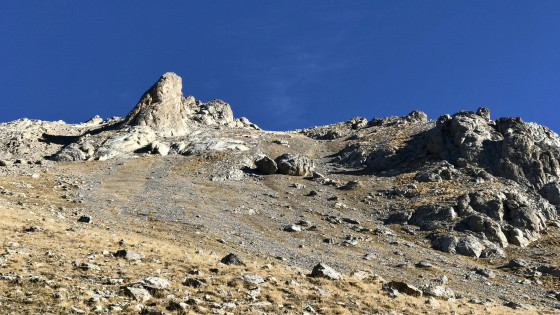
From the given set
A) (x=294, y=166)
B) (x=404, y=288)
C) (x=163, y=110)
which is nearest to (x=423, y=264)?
(x=404, y=288)

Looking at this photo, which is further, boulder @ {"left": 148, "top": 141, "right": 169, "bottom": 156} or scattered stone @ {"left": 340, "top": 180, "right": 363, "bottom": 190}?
boulder @ {"left": 148, "top": 141, "right": 169, "bottom": 156}

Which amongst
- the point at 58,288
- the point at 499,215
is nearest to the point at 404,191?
the point at 499,215

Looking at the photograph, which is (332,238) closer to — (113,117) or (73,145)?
(73,145)

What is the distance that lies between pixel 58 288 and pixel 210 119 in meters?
121

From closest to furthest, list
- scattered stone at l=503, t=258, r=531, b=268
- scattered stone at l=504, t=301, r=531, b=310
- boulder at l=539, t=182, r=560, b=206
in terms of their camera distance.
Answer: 1. scattered stone at l=504, t=301, r=531, b=310
2. scattered stone at l=503, t=258, r=531, b=268
3. boulder at l=539, t=182, r=560, b=206

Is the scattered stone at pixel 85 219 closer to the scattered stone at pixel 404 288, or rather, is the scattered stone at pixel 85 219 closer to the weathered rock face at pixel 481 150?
the scattered stone at pixel 404 288

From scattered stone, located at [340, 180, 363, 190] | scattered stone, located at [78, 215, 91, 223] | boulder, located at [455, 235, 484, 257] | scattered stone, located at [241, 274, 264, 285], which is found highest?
scattered stone, located at [340, 180, 363, 190]

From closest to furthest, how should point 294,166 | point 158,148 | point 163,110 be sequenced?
point 294,166 < point 158,148 < point 163,110

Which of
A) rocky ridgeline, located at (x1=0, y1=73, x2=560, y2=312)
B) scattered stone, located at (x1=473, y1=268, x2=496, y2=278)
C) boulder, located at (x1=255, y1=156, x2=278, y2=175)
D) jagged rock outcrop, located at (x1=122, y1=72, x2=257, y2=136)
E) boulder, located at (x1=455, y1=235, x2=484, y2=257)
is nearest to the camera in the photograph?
scattered stone, located at (x1=473, y1=268, x2=496, y2=278)

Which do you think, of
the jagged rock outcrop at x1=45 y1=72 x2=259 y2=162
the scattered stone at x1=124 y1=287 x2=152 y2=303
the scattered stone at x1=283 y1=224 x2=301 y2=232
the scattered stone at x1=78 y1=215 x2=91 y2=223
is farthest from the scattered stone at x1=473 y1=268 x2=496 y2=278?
the jagged rock outcrop at x1=45 y1=72 x2=259 y2=162

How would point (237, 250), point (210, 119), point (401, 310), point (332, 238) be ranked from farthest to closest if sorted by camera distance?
point (210, 119), point (332, 238), point (237, 250), point (401, 310)

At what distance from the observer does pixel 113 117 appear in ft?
472

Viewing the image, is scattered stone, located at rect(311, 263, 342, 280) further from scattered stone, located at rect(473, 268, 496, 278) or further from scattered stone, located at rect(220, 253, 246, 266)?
scattered stone, located at rect(473, 268, 496, 278)

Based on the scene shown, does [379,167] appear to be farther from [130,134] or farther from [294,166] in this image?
[130,134]
